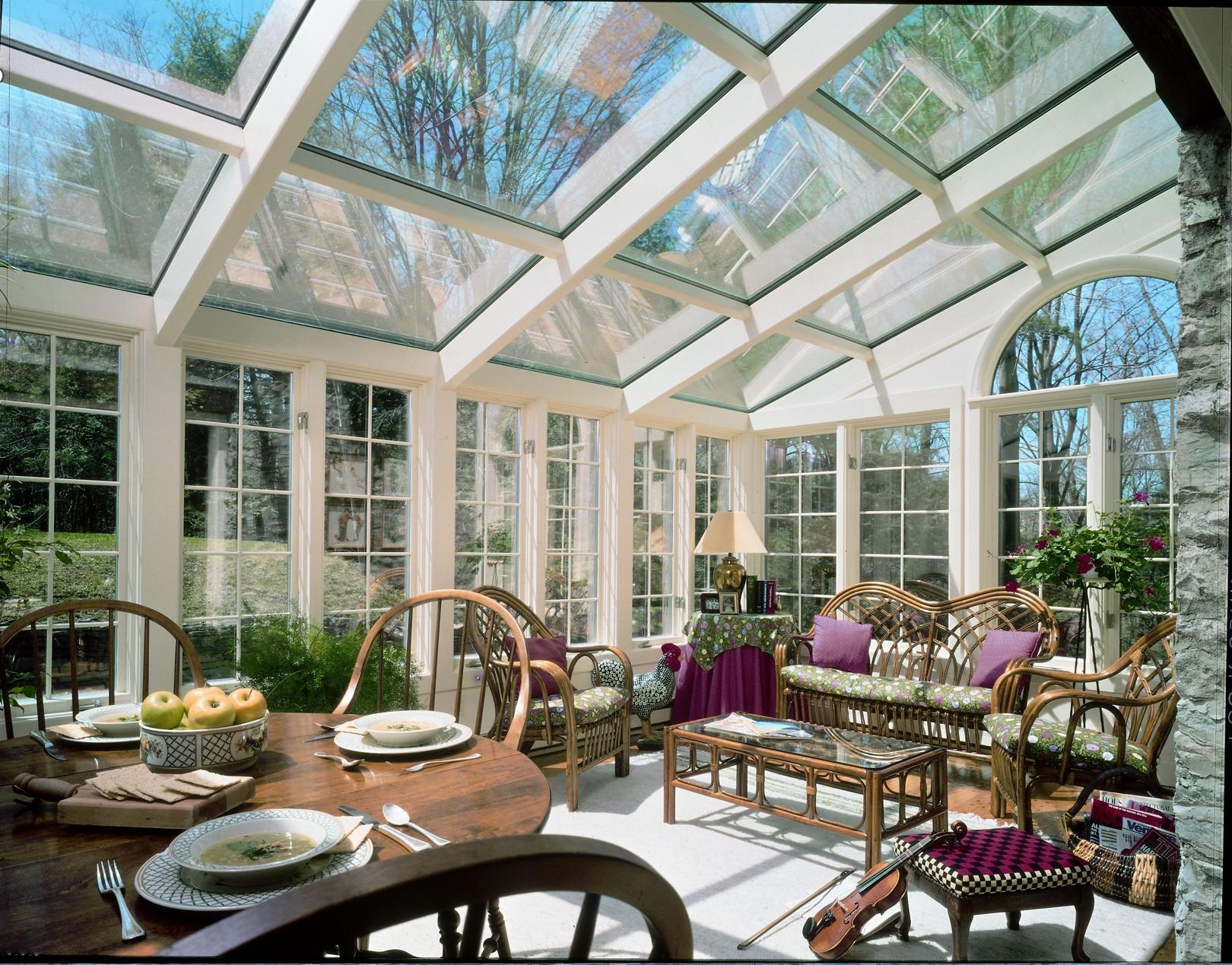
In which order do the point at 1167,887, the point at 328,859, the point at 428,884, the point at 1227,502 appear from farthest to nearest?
the point at 1167,887 → the point at 1227,502 → the point at 328,859 → the point at 428,884

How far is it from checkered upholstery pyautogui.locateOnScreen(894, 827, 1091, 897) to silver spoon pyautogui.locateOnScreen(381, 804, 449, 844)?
1604mm

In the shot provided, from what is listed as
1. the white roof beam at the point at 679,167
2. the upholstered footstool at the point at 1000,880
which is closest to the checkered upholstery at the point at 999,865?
the upholstered footstool at the point at 1000,880

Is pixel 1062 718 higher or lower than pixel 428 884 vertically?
lower

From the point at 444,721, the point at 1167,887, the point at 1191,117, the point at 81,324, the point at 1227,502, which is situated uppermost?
the point at 1191,117

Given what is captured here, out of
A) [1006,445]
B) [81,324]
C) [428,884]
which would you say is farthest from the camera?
[1006,445]

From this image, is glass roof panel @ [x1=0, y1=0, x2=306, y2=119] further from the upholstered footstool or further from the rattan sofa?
the rattan sofa

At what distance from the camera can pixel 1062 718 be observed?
14.2 ft

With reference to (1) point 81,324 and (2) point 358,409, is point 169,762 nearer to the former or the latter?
(1) point 81,324

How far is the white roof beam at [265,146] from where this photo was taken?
92.6 inches

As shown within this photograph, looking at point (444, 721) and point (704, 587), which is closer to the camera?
point (444, 721)

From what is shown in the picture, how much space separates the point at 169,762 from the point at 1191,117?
103 inches

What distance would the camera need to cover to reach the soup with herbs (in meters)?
1.02

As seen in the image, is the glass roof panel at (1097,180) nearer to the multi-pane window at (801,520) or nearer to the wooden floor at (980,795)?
the multi-pane window at (801,520)

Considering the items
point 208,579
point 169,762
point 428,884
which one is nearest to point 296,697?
point 208,579
